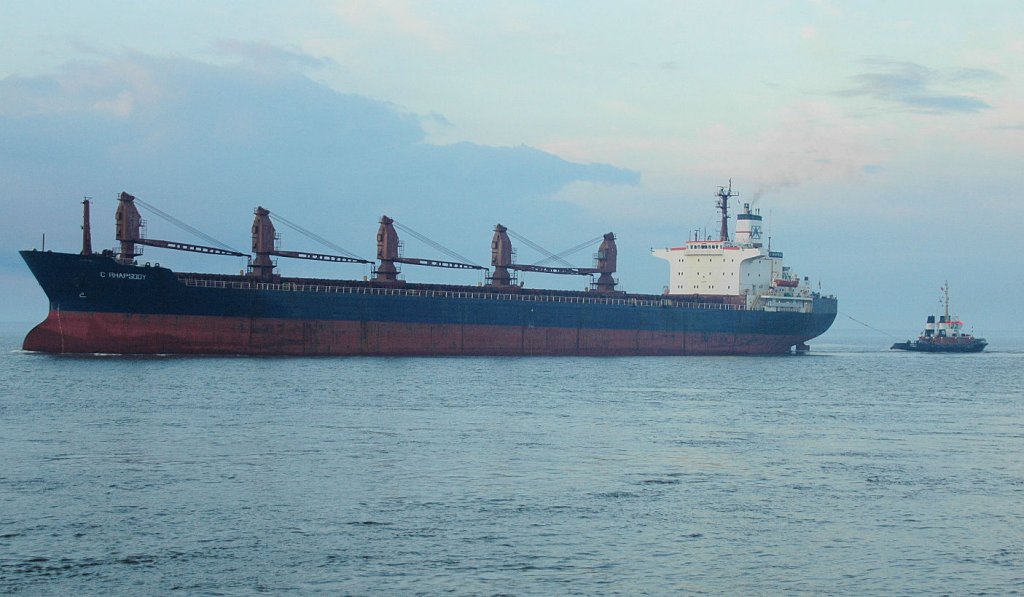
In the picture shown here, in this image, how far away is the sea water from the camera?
13180 millimetres

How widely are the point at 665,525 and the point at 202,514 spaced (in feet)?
24.0

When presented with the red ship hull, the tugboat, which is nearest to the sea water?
the red ship hull

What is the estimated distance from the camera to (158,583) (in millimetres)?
12633

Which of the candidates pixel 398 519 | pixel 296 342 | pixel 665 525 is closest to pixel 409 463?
pixel 398 519

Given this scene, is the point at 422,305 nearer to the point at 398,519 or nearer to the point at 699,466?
the point at 699,466

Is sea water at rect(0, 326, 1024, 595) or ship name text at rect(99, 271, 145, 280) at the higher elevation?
ship name text at rect(99, 271, 145, 280)

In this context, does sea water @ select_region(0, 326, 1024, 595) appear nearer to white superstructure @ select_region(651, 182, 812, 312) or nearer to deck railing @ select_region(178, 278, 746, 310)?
deck railing @ select_region(178, 278, 746, 310)

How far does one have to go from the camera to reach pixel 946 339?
85.6 metres

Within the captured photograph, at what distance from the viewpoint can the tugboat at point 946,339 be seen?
3366 inches

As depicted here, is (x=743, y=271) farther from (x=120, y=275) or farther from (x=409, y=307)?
(x=120, y=275)

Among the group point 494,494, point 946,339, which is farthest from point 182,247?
point 946,339

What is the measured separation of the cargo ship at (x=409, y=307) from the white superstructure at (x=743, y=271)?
9cm

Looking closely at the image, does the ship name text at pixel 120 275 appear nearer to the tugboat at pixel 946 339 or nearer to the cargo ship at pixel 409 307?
the cargo ship at pixel 409 307

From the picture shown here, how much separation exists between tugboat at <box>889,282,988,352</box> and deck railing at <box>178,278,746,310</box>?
94.7 feet
